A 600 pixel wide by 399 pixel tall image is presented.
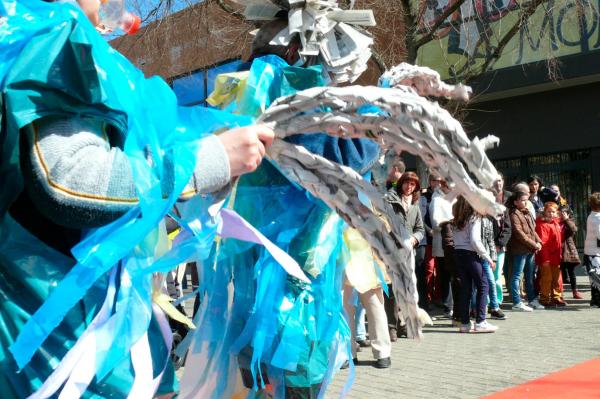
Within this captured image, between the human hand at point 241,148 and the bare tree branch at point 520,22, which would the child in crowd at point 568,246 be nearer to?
the bare tree branch at point 520,22

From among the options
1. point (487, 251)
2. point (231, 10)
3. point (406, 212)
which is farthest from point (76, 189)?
point (231, 10)

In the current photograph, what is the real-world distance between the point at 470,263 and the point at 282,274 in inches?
201

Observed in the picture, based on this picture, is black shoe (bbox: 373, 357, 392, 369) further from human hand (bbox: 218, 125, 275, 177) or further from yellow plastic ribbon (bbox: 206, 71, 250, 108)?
human hand (bbox: 218, 125, 275, 177)

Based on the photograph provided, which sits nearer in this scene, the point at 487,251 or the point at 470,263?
the point at 470,263

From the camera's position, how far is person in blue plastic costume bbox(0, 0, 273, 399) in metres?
1.26

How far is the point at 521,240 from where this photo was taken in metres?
8.72

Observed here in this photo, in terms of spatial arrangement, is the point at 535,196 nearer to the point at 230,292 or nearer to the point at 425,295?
the point at 425,295

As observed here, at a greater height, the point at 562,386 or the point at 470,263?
the point at 470,263

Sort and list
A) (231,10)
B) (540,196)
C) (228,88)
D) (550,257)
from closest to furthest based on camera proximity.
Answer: (228,88) < (550,257) < (231,10) < (540,196)

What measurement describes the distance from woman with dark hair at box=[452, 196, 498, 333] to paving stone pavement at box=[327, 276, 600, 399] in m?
0.21

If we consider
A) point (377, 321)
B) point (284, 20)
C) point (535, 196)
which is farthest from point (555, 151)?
point (284, 20)

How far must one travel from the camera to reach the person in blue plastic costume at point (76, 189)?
1265mm

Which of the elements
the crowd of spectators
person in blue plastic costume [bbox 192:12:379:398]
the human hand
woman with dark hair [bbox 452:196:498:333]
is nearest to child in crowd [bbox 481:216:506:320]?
the crowd of spectators

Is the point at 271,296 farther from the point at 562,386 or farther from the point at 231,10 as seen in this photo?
the point at 231,10
